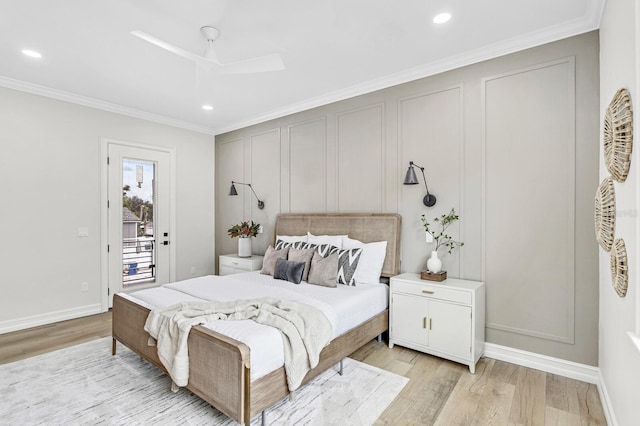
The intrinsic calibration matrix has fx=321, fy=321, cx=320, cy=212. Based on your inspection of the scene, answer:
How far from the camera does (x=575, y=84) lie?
260 cm

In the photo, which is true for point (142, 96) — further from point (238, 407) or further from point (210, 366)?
point (238, 407)

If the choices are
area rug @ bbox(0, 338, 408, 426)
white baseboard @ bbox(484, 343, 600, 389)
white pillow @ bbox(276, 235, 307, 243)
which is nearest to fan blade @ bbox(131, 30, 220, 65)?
white pillow @ bbox(276, 235, 307, 243)

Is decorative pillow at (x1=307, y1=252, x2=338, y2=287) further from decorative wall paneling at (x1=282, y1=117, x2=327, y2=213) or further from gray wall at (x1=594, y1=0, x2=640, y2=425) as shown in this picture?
gray wall at (x1=594, y1=0, x2=640, y2=425)

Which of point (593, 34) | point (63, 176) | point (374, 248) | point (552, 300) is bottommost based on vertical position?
point (552, 300)

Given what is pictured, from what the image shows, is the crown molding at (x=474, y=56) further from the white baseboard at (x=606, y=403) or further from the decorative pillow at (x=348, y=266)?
the white baseboard at (x=606, y=403)

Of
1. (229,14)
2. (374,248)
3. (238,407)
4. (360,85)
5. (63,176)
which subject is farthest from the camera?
(63,176)

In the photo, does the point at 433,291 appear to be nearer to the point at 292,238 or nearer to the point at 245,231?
the point at 292,238

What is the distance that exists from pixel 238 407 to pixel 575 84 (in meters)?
3.41

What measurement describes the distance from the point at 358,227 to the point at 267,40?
2146 millimetres

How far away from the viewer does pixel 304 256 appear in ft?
11.8

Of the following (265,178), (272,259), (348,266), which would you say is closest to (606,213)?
(348,266)

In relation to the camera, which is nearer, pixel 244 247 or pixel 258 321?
pixel 258 321

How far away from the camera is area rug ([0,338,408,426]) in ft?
6.95

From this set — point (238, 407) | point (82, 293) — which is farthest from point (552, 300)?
point (82, 293)
